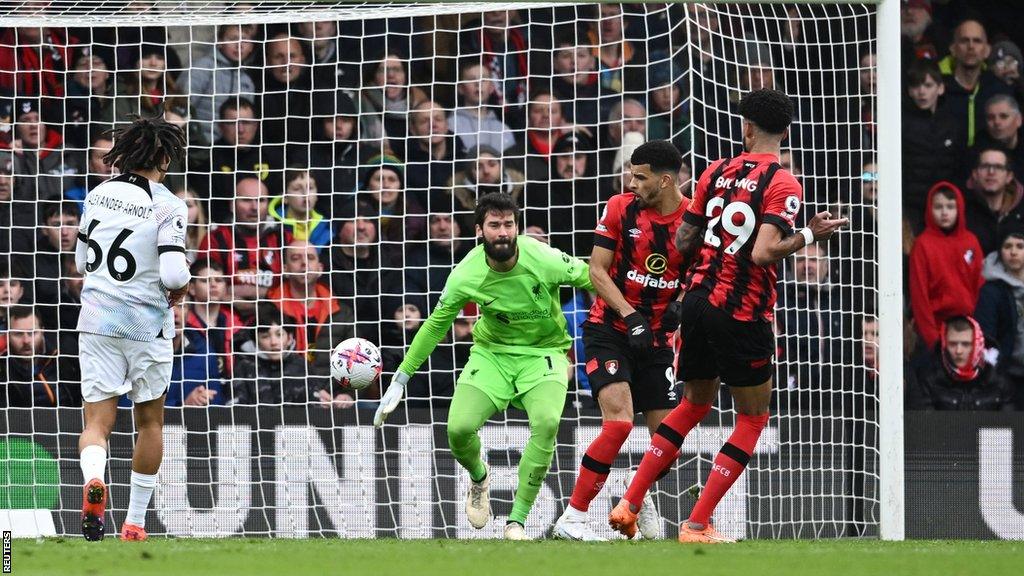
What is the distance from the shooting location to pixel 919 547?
661cm

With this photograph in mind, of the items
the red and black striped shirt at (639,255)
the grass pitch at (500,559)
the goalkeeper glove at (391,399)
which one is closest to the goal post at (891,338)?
the red and black striped shirt at (639,255)

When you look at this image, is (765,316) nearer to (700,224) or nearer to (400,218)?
(700,224)

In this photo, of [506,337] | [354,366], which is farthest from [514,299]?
[354,366]

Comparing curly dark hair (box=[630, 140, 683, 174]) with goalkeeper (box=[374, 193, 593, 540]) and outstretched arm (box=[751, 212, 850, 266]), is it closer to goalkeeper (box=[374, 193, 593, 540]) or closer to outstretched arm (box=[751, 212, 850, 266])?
goalkeeper (box=[374, 193, 593, 540])

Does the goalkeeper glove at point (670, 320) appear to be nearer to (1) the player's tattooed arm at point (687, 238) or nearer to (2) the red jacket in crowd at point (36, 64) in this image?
(1) the player's tattooed arm at point (687, 238)

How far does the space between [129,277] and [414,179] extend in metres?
3.53

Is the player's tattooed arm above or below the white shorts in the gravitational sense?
above

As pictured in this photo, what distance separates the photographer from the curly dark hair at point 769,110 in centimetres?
661

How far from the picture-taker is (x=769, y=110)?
21.7 feet

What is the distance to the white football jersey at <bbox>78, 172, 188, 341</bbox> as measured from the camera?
6.77m

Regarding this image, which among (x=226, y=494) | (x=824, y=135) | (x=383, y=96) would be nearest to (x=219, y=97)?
(x=383, y=96)

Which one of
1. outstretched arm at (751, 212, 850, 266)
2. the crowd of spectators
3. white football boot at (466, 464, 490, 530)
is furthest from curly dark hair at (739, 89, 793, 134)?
the crowd of spectators

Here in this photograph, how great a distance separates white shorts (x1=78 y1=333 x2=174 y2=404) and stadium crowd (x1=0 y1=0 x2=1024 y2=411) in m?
2.76

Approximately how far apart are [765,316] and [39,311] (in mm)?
5448
